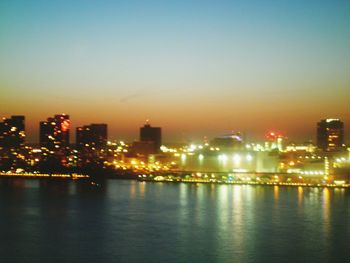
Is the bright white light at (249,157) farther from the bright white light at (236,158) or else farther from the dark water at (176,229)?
the dark water at (176,229)

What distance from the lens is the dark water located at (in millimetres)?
6941

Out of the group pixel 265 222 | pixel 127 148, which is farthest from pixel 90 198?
pixel 127 148

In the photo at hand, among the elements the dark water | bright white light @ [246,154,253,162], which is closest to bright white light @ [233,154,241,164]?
bright white light @ [246,154,253,162]

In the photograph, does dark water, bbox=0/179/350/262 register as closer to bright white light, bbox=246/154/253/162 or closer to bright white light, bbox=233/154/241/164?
bright white light, bbox=246/154/253/162

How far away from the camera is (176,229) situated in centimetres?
878

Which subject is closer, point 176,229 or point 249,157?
point 176,229

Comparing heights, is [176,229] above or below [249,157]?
below

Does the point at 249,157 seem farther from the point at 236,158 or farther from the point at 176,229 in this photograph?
the point at 176,229

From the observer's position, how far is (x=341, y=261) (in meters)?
6.71

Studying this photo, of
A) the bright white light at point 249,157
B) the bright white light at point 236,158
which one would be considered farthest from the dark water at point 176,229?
the bright white light at point 236,158

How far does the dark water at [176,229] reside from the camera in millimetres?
6941

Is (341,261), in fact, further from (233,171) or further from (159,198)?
(233,171)

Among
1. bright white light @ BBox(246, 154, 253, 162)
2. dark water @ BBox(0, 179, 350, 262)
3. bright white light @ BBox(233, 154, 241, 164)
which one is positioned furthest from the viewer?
bright white light @ BBox(233, 154, 241, 164)

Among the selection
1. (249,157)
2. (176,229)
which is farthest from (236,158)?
(176,229)
